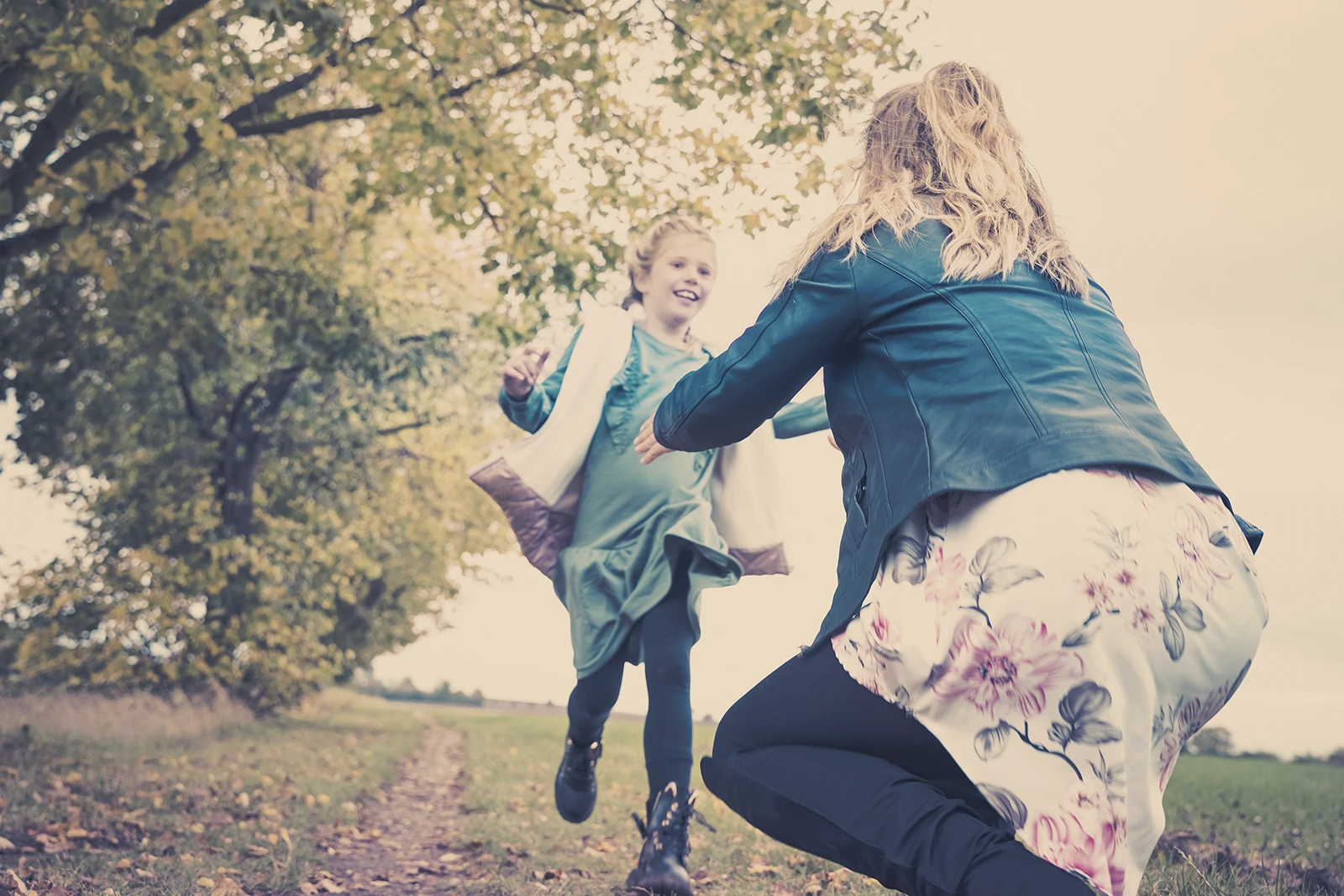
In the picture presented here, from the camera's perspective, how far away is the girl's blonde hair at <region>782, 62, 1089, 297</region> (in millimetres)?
1992

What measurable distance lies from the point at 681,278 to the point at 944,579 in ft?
8.60

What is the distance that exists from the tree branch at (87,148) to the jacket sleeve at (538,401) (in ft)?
17.5

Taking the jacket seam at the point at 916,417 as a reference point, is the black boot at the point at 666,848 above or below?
below

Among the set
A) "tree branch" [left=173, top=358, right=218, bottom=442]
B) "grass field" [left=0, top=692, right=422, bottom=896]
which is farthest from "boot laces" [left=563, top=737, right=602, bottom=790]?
"tree branch" [left=173, top=358, right=218, bottom=442]

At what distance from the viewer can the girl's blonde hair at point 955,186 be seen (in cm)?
199

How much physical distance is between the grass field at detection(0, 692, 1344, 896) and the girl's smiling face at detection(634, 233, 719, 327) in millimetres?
2228

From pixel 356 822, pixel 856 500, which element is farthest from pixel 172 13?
pixel 856 500

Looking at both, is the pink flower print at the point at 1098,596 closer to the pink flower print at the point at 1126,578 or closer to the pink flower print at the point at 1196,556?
the pink flower print at the point at 1126,578

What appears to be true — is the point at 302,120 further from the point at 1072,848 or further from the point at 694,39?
the point at 1072,848

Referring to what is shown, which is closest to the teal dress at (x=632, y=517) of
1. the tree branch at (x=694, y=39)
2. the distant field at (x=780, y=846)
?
the distant field at (x=780, y=846)

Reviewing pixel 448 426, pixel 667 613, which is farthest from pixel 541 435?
pixel 448 426

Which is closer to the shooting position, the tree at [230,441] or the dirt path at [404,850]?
the dirt path at [404,850]

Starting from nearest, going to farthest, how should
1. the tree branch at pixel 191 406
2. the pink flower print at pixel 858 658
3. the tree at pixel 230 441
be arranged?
the pink flower print at pixel 858 658 < the tree at pixel 230 441 < the tree branch at pixel 191 406

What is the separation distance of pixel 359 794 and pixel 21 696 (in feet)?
19.7
